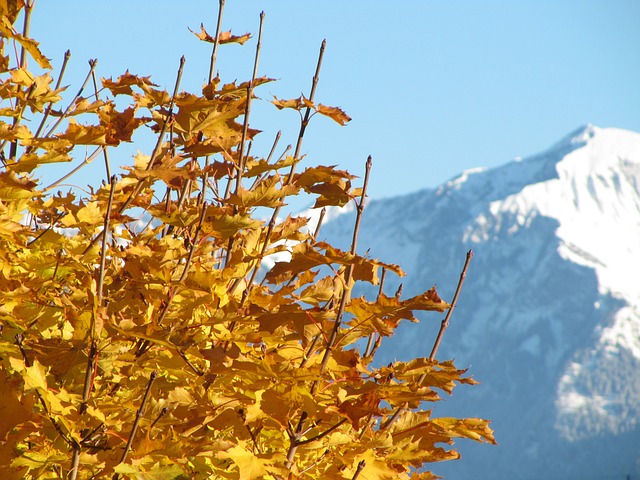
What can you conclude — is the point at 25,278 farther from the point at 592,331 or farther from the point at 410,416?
the point at 592,331

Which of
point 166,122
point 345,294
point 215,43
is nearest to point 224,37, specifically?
point 215,43

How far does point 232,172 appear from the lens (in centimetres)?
239

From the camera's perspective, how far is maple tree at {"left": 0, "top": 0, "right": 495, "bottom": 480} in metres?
1.71

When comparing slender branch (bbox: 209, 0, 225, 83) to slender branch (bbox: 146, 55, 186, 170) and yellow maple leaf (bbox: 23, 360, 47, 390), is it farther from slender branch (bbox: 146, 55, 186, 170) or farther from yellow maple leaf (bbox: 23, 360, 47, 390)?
yellow maple leaf (bbox: 23, 360, 47, 390)

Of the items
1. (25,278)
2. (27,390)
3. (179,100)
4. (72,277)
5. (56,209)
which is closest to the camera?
(27,390)

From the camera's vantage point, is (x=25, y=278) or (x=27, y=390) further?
(x=25, y=278)

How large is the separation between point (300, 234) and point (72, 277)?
695 mm

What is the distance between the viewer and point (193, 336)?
1896mm

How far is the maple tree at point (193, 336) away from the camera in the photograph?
1.71m

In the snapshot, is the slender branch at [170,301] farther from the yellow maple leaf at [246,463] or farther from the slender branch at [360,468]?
the slender branch at [360,468]

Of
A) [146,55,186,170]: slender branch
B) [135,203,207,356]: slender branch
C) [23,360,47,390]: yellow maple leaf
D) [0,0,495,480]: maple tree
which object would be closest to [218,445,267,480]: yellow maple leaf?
[0,0,495,480]: maple tree

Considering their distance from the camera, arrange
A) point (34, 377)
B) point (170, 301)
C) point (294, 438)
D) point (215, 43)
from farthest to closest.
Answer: point (215, 43)
point (170, 301)
point (294, 438)
point (34, 377)

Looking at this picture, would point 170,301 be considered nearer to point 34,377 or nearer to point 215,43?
point 34,377

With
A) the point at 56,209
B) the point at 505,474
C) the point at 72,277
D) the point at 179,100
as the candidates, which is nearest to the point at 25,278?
the point at 72,277
